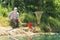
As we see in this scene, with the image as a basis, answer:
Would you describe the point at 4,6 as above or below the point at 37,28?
above

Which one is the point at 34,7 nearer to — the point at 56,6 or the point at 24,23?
the point at 56,6

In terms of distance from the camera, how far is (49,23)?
49.0ft

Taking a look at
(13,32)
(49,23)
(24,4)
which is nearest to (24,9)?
(24,4)

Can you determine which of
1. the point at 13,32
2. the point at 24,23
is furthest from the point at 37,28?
the point at 13,32

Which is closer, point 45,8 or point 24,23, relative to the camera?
point 24,23

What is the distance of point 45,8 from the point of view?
16375 millimetres

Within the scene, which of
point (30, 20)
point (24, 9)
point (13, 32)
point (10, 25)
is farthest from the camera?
point (24, 9)

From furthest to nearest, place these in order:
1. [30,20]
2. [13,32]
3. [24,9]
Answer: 1. [24,9]
2. [30,20]
3. [13,32]

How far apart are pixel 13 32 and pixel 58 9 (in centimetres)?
549

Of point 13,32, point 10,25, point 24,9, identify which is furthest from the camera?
point 24,9

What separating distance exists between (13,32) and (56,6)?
5481 millimetres

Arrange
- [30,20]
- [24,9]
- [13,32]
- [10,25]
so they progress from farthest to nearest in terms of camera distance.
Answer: [24,9]
[30,20]
[10,25]
[13,32]

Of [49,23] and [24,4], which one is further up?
[24,4]

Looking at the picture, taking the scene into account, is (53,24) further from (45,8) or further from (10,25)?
(10,25)
